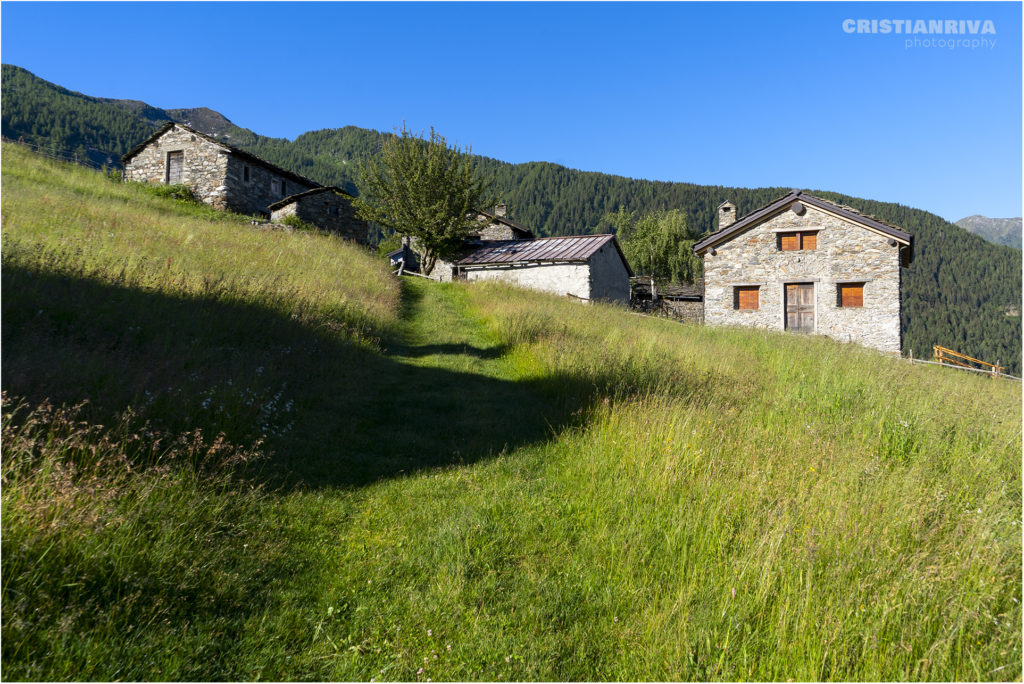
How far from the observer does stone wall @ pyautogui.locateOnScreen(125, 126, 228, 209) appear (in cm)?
2627

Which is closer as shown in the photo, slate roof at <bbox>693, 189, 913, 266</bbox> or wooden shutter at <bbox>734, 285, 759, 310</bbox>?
slate roof at <bbox>693, 189, 913, 266</bbox>

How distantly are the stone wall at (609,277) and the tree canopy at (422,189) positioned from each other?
881 centimetres

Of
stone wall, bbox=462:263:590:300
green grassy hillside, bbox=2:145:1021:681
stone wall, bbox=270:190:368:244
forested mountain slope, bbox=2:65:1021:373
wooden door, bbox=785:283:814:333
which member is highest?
forested mountain slope, bbox=2:65:1021:373

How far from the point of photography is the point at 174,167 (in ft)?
91.0

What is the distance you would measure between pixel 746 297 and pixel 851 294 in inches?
170

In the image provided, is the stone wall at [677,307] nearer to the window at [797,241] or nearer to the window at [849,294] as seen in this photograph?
the window at [797,241]

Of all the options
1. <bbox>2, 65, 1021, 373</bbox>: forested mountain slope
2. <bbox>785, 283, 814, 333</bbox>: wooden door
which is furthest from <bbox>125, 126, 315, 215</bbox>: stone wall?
<bbox>2, 65, 1021, 373</bbox>: forested mountain slope

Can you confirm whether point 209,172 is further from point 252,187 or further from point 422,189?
point 422,189

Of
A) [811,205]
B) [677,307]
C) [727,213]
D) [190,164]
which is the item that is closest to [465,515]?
Answer: [811,205]

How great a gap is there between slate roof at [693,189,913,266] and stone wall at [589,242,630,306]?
5371mm

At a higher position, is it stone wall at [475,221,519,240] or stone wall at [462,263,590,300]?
stone wall at [475,221,519,240]

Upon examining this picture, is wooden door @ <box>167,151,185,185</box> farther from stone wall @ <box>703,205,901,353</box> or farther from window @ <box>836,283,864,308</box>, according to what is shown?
window @ <box>836,283,864,308</box>

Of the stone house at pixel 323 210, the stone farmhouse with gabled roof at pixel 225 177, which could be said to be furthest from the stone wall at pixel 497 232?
the stone farmhouse with gabled roof at pixel 225 177

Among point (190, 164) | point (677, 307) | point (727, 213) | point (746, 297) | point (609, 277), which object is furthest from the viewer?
point (677, 307)
